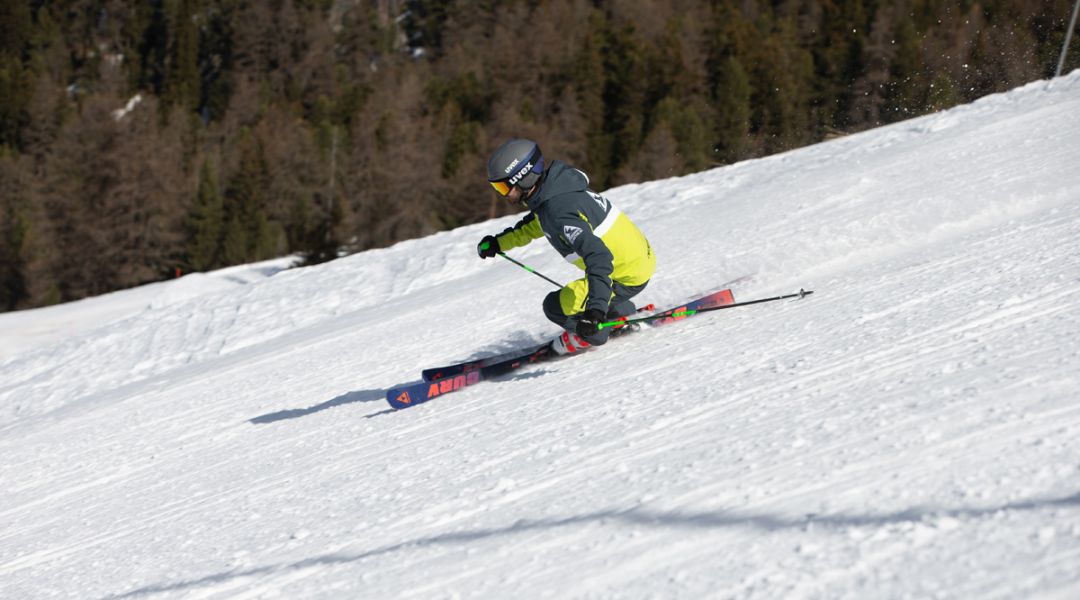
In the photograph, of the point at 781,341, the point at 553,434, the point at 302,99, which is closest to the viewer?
the point at 553,434

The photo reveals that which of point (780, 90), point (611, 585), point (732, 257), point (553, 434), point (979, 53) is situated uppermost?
point (780, 90)

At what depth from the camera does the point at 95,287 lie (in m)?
50.2

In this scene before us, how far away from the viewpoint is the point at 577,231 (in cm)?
583

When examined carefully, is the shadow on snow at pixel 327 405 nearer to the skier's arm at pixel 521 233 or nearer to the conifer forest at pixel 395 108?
the skier's arm at pixel 521 233

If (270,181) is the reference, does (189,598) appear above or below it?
below

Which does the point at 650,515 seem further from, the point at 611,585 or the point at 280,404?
the point at 280,404

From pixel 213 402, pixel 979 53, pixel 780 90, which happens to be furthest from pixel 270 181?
pixel 213 402

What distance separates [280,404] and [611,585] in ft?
16.5

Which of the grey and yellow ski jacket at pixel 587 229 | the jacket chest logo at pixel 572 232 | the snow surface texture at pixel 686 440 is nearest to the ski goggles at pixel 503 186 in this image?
the grey and yellow ski jacket at pixel 587 229

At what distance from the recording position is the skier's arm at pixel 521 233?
666 centimetres

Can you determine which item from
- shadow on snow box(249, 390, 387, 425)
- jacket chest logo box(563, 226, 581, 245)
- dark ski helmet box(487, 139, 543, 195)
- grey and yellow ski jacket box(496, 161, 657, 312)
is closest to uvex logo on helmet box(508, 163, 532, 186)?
dark ski helmet box(487, 139, 543, 195)

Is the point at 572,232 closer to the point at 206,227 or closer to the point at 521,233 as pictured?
the point at 521,233

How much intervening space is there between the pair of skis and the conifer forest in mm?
16909

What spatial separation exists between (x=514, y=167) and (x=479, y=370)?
139cm
